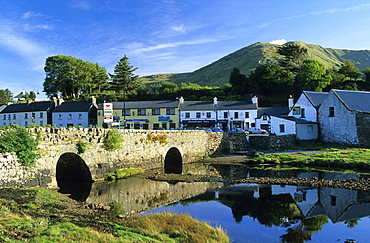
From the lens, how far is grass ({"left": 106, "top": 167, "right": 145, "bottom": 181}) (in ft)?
71.1

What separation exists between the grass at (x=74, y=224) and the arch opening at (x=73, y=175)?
4304 millimetres

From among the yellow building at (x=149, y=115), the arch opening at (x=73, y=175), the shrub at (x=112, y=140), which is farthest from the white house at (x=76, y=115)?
the shrub at (x=112, y=140)

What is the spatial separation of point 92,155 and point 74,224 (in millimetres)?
10613

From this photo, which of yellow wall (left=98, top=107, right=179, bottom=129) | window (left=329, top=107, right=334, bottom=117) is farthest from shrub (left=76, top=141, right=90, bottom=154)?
yellow wall (left=98, top=107, right=179, bottom=129)

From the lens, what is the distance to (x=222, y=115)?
58.6 meters

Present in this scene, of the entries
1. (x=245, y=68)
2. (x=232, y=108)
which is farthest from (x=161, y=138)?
(x=245, y=68)

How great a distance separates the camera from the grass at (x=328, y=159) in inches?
1064

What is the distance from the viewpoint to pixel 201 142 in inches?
1400

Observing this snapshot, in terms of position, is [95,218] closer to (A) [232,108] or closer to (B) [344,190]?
(B) [344,190]

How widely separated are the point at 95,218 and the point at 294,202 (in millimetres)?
11461

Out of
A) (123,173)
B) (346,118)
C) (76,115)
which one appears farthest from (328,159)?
(76,115)

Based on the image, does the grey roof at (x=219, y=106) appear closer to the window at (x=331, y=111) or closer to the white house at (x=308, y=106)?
the white house at (x=308, y=106)

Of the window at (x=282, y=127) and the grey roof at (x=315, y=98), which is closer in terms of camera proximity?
the grey roof at (x=315, y=98)

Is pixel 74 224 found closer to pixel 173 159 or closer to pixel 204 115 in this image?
pixel 173 159
